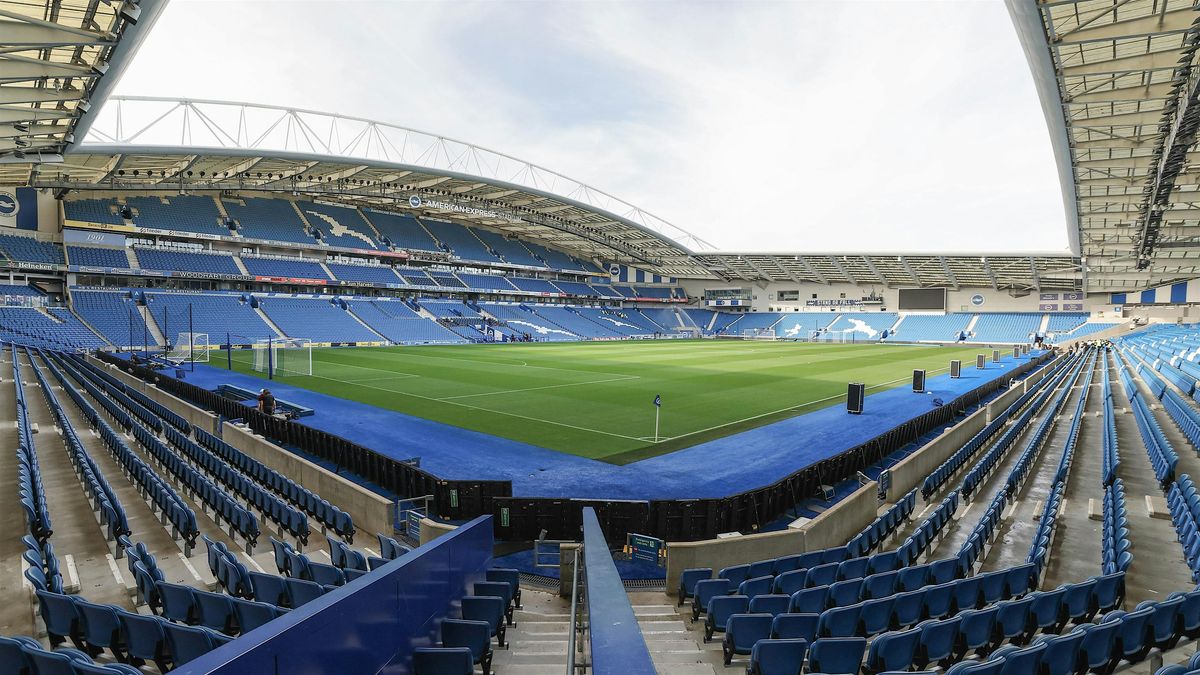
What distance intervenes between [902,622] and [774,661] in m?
2.14

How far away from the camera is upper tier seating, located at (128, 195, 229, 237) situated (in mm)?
54500

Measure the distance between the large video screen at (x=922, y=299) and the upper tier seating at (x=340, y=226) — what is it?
71.3m

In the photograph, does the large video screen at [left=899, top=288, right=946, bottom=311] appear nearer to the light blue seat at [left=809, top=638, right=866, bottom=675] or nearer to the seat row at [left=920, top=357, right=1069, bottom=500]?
the seat row at [left=920, top=357, right=1069, bottom=500]

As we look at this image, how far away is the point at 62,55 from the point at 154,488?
44.2ft

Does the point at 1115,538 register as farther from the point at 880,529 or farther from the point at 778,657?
the point at 778,657

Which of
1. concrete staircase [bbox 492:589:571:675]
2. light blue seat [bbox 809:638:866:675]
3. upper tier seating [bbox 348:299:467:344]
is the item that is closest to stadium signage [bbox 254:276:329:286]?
upper tier seating [bbox 348:299:467:344]

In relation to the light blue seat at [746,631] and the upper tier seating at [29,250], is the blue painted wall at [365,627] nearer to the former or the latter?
the light blue seat at [746,631]

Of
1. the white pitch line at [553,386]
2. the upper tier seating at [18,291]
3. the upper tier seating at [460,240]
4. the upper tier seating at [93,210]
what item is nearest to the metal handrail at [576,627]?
the white pitch line at [553,386]

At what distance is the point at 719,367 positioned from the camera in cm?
3956

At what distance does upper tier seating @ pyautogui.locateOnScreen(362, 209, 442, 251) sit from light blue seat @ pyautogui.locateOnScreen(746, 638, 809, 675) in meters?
71.5

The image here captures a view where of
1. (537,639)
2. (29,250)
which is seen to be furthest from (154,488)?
(29,250)

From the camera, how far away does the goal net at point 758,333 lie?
85.8m

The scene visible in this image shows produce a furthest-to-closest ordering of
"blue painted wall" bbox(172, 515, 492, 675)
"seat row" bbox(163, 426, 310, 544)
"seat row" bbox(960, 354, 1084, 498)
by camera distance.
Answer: "seat row" bbox(960, 354, 1084, 498) < "seat row" bbox(163, 426, 310, 544) < "blue painted wall" bbox(172, 515, 492, 675)

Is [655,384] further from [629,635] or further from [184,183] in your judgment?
[184,183]
